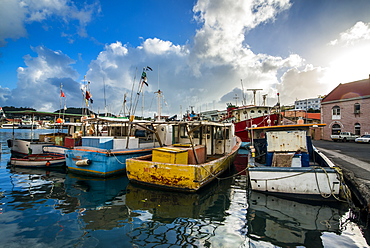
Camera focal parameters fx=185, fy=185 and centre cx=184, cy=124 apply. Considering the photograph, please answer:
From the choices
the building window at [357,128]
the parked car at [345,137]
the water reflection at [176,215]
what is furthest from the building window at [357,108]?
the water reflection at [176,215]

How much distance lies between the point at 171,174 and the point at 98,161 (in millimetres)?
4724

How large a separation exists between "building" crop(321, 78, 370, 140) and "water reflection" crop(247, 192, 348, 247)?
90.3 ft

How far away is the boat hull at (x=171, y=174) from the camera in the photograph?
23.5 ft

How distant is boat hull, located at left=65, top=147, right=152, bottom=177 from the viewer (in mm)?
9758

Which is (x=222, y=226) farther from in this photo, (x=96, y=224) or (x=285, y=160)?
(x=285, y=160)

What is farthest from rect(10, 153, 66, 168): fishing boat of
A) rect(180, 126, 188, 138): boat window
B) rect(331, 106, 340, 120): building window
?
rect(331, 106, 340, 120): building window

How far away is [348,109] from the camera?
26.8 metres

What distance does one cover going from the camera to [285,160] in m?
7.71

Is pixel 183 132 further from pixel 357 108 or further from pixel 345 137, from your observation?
pixel 357 108

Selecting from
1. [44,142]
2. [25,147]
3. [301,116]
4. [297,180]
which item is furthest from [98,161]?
[301,116]

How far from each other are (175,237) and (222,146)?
328 inches

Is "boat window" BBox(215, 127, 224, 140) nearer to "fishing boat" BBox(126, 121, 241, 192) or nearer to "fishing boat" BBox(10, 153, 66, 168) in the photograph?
"fishing boat" BBox(126, 121, 241, 192)

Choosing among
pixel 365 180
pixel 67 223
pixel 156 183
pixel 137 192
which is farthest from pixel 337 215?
pixel 67 223

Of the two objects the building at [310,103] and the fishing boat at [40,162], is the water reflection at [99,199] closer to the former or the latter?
the fishing boat at [40,162]
